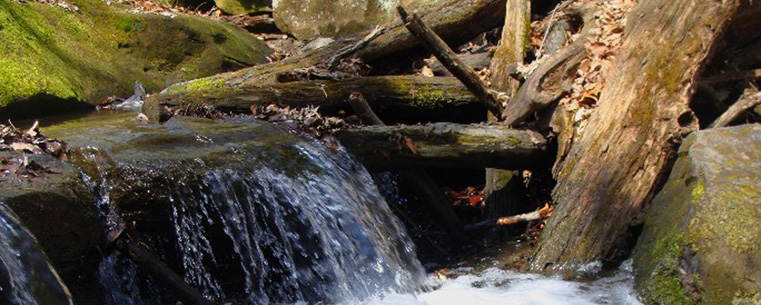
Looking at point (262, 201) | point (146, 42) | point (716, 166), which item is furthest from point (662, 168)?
point (146, 42)

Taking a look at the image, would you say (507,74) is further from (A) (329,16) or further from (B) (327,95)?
(A) (329,16)

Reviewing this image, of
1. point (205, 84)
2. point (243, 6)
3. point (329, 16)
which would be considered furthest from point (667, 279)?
point (243, 6)

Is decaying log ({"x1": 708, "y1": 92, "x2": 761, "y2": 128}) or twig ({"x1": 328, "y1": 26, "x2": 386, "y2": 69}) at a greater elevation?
twig ({"x1": 328, "y1": 26, "x2": 386, "y2": 69})

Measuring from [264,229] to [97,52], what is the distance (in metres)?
5.59

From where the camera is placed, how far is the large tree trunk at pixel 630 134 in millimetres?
4730

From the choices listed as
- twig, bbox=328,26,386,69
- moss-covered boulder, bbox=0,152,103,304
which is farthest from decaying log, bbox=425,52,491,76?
moss-covered boulder, bbox=0,152,103,304

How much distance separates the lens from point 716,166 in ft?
14.0

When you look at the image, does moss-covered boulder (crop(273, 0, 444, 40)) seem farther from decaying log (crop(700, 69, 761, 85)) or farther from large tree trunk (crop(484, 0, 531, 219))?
decaying log (crop(700, 69, 761, 85))

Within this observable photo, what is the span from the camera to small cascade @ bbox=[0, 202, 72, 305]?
258 cm

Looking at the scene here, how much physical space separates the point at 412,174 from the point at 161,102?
220cm

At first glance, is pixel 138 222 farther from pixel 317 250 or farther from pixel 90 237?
pixel 317 250

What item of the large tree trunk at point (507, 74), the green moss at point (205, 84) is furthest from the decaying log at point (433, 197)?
the green moss at point (205, 84)

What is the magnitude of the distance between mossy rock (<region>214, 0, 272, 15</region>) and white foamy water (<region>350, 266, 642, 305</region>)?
9.27 m

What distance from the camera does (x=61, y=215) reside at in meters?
3.36
